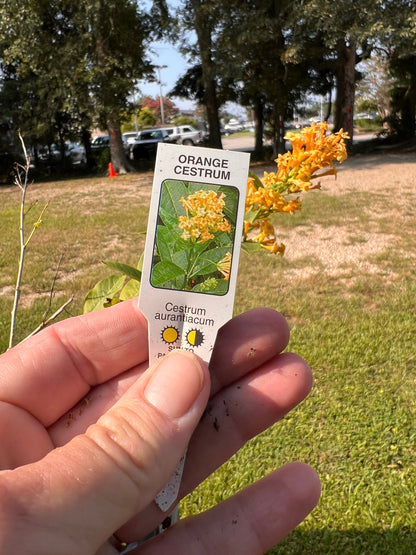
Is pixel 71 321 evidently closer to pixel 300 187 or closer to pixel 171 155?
pixel 171 155

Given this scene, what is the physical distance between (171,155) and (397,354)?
2572 millimetres

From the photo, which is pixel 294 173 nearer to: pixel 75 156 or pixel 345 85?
pixel 345 85

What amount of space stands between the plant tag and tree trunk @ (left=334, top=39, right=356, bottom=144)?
41.4 ft

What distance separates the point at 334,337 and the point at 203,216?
2.58 meters

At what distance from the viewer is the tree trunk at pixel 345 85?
12.3m

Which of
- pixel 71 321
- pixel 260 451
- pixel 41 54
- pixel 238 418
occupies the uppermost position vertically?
pixel 41 54

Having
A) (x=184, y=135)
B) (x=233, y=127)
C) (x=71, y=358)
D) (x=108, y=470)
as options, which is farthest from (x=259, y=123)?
(x=233, y=127)

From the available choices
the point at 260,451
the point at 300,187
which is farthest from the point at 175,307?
the point at 260,451

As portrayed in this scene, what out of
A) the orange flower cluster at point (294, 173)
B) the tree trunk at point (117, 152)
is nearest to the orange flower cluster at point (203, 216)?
the orange flower cluster at point (294, 173)

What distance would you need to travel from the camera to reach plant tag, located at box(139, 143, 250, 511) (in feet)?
2.85

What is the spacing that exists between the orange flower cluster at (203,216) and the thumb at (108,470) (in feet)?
0.77

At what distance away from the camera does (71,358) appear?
1.06m

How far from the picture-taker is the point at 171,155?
87cm

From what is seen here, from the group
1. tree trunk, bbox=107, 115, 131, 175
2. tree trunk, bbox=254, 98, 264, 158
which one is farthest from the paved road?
tree trunk, bbox=107, 115, 131, 175
